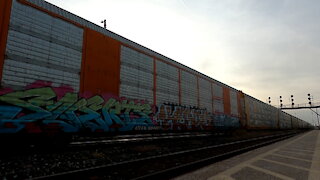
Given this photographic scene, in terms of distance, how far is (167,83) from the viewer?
12.7m

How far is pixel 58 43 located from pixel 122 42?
11.0 feet

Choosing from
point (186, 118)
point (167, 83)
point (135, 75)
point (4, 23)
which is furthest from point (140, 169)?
point (186, 118)

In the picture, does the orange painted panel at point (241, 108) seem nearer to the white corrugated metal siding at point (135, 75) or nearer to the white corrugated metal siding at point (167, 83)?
the white corrugated metal siding at point (167, 83)

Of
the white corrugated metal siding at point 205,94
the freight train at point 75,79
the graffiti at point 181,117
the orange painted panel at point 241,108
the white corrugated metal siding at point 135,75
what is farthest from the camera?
the orange painted panel at point 241,108

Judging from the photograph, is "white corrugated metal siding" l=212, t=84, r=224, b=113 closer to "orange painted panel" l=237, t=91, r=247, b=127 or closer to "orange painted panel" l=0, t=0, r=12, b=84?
"orange painted panel" l=237, t=91, r=247, b=127

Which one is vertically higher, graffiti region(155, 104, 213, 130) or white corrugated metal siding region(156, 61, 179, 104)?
white corrugated metal siding region(156, 61, 179, 104)

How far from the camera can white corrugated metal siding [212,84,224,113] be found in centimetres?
1800

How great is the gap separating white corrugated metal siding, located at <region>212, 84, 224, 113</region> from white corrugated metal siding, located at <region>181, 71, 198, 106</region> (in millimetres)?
3342

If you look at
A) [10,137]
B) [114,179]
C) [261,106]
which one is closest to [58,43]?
[10,137]

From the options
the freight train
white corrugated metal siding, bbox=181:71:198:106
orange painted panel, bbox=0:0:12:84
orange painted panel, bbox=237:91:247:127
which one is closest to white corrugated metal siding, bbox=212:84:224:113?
white corrugated metal siding, bbox=181:71:198:106

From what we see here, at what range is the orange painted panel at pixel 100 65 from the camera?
8.33 m

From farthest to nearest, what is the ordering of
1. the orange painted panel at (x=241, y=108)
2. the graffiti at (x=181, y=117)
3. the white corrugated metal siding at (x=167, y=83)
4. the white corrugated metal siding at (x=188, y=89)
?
the orange painted panel at (x=241, y=108)
the white corrugated metal siding at (x=188, y=89)
the white corrugated metal siding at (x=167, y=83)
the graffiti at (x=181, y=117)

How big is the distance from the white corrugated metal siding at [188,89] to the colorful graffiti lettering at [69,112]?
2.84m

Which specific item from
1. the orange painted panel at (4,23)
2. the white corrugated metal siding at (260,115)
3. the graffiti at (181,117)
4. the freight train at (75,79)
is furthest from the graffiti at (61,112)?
the white corrugated metal siding at (260,115)
